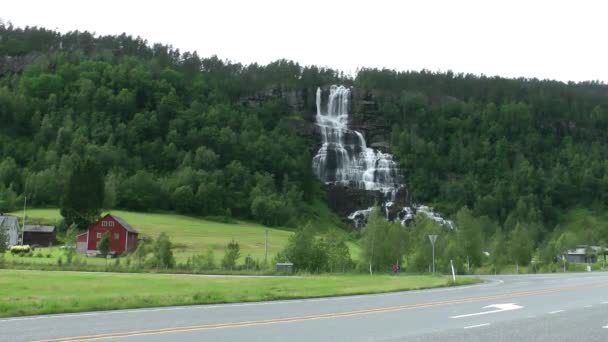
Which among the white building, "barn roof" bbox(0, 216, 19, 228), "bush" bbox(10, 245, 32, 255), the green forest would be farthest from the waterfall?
"bush" bbox(10, 245, 32, 255)

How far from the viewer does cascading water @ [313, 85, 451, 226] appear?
159m

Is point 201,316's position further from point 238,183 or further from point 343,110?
point 343,110

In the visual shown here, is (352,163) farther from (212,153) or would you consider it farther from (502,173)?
(502,173)

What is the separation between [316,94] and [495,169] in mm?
52455

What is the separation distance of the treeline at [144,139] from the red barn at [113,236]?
31725 millimetres

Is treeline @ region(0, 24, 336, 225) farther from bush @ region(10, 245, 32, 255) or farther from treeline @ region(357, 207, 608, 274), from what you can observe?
treeline @ region(357, 207, 608, 274)

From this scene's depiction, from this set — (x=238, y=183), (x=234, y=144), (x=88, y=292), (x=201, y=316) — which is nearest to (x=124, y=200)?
(x=238, y=183)

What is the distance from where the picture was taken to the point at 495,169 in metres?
186

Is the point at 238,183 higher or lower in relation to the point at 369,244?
higher

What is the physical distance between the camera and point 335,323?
15.4 meters

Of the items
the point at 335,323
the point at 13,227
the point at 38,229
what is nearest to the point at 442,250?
the point at 335,323

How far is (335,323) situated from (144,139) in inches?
6062

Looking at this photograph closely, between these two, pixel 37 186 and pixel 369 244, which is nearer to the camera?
pixel 369 244

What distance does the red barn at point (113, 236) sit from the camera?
80688mm
